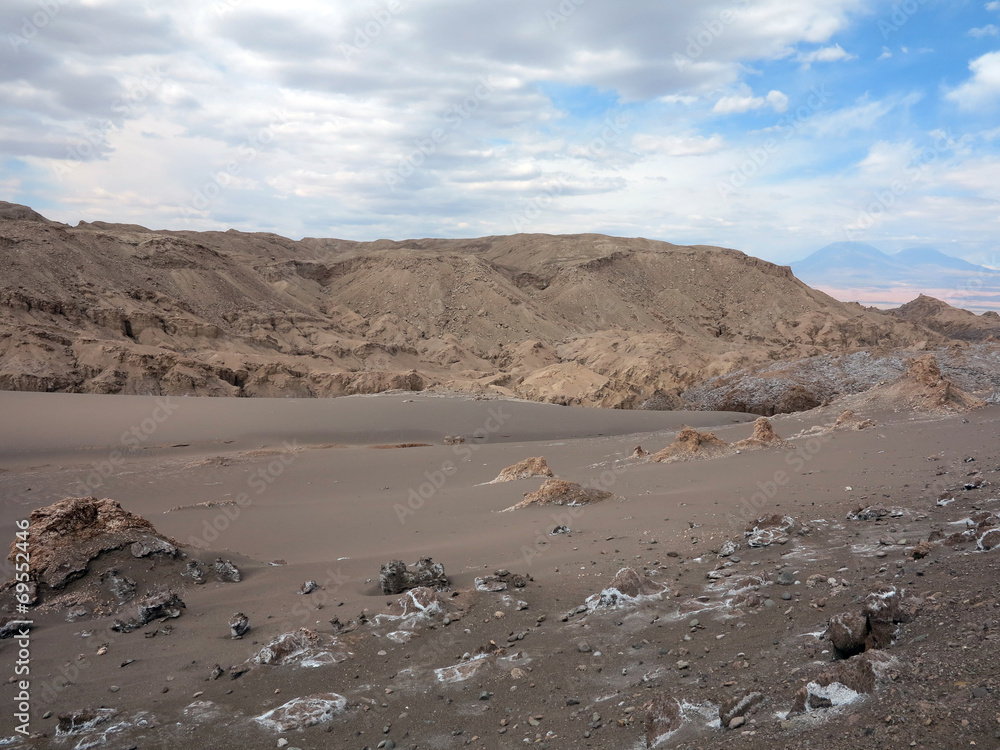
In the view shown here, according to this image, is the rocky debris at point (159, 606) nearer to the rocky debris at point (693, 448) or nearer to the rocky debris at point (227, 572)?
the rocky debris at point (227, 572)

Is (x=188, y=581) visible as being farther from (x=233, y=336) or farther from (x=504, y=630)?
(x=233, y=336)

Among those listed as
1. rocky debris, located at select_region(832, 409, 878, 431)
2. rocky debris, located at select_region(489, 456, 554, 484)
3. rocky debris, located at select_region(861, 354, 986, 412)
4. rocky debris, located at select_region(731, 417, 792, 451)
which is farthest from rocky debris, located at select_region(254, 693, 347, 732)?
rocky debris, located at select_region(861, 354, 986, 412)

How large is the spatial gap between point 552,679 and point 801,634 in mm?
1205

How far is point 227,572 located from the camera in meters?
5.15

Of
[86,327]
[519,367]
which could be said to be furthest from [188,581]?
[519,367]

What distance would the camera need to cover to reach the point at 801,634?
307cm

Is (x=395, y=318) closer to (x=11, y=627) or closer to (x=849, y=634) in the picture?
(x=11, y=627)

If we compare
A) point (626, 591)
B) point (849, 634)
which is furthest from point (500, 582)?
point (849, 634)

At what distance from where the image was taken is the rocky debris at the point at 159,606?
168 inches

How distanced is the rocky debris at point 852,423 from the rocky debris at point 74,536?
8.72 m

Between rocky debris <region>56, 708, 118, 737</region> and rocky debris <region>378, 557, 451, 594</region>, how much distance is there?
1.79 meters

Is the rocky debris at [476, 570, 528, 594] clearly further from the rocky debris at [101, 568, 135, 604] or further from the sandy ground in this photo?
the rocky debris at [101, 568, 135, 604]

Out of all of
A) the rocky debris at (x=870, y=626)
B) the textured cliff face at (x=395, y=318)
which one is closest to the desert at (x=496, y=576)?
the rocky debris at (x=870, y=626)

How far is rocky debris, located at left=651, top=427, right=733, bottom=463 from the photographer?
29.1ft
